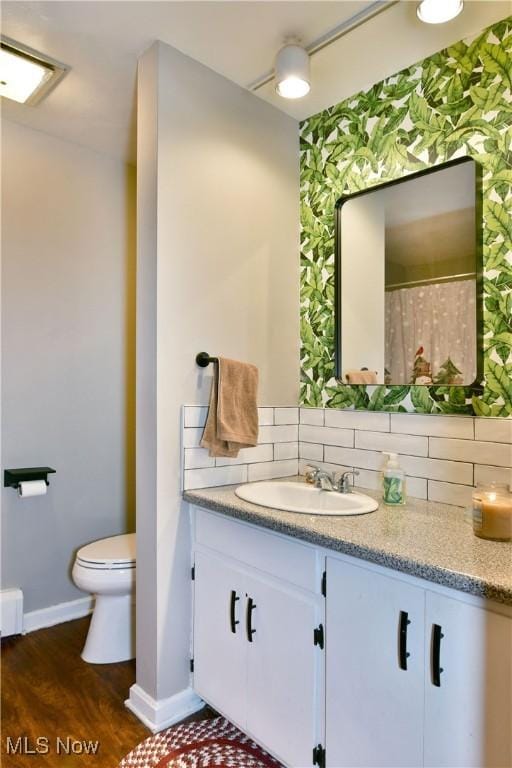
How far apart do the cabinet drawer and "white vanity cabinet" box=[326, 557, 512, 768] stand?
8 centimetres

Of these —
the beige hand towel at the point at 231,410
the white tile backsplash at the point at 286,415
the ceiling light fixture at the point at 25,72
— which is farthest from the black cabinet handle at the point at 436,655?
the ceiling light fixture at the point at 25,72

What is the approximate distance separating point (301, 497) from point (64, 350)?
4.70 ft

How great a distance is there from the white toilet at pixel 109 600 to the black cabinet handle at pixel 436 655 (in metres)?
1.35

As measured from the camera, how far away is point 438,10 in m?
1.44

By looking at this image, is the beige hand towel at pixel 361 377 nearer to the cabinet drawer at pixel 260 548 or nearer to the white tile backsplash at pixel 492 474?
the white tile backsplash at pixel 492 474

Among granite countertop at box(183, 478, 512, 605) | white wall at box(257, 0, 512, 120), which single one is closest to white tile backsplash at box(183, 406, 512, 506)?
granite countertop at box(183, 478, 512, 605)

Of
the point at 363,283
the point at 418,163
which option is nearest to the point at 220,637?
the point at 363,283

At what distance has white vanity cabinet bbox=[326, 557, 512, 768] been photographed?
100cm

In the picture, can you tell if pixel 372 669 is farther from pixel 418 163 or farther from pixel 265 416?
pixel 418 163

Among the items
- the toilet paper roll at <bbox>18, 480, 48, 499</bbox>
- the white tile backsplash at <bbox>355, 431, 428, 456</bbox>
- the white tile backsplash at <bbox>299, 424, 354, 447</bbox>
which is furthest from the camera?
the toilet paper roll at <bbox>18, 480, 48, 499</bbox>

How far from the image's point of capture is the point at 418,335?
5.81 ft

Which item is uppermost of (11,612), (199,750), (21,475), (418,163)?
(418,163)

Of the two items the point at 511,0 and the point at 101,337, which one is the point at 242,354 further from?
the point at 511,0

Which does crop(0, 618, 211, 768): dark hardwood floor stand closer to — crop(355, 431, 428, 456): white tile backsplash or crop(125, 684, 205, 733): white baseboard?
crop(125, 684, 205, 733): white baseboard
